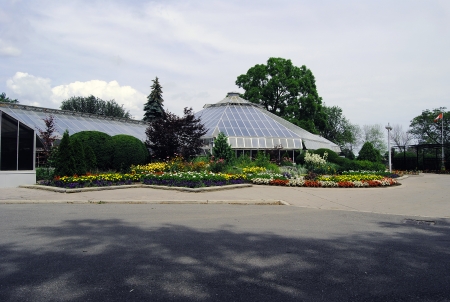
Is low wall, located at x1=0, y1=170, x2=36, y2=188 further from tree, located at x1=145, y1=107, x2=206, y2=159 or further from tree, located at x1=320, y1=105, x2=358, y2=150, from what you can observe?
tree, located at x1=320, y1=105, x2=358, y2=150

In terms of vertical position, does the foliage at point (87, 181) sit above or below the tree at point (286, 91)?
below

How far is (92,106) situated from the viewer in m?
65.9

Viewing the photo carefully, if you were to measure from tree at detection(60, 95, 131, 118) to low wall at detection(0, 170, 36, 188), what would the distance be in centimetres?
5057

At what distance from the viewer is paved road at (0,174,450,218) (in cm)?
1106

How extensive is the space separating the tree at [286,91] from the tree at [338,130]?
17.7 meters

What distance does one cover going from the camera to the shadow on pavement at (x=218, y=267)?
156 inches

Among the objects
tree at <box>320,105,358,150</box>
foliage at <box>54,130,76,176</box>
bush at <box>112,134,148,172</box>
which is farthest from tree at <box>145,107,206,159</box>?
tree at <box>320,105,358,150</box>

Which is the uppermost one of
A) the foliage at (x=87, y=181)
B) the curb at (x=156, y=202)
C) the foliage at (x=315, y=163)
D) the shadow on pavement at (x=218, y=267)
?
the foliage at (x=315, y=163)

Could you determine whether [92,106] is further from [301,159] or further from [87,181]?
[87,181]

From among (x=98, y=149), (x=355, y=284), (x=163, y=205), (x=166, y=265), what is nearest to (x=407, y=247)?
(x=355, y=284)

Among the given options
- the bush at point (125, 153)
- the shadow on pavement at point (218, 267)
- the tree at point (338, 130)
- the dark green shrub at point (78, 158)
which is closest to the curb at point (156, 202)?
the shadow on pavement at point (218, 267)

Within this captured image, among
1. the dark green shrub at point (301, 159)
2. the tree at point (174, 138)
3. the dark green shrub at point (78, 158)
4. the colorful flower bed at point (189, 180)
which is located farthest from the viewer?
the dark green shrub at point (301, 159)

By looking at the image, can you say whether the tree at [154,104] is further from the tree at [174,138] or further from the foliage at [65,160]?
the foliage at [65,160]

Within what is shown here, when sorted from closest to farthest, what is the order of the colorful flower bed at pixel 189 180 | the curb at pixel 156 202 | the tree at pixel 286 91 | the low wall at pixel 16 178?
the curb at pixel 156 202
the colorful flower bed at pixel 189 180
the low wall at pixel 16 178
the tree at pixel 286 91
